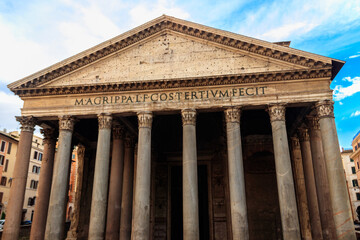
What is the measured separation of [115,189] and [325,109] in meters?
9.76

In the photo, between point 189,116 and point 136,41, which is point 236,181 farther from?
point 136,41

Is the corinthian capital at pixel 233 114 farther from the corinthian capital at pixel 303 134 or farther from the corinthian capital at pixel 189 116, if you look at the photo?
the corinthian capital at pixel 303 134

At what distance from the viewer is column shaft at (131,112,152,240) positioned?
11.9 meters

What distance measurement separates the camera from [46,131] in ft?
52.3

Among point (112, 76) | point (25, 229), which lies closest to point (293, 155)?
point (112, 76)

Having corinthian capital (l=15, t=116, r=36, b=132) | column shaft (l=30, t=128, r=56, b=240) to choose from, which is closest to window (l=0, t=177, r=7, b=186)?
column shaft (l=30, t=128, r=56, b=240)

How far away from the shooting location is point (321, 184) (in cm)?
1338

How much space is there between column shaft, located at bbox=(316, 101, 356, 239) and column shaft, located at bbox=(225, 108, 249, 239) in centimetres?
327

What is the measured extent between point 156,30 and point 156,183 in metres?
9.20

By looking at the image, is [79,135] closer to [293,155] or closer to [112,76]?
[112,76]

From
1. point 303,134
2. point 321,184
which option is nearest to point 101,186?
point 321,184

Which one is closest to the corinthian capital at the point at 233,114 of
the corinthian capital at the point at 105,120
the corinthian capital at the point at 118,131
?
the corinthian capital at the point at 105,120

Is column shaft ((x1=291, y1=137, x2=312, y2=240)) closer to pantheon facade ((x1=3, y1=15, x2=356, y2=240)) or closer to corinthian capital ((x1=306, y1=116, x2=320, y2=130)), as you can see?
pantheon facade ((x1=3, y1=15, x2=356, y2=240))

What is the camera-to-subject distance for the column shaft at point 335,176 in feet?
35.7
